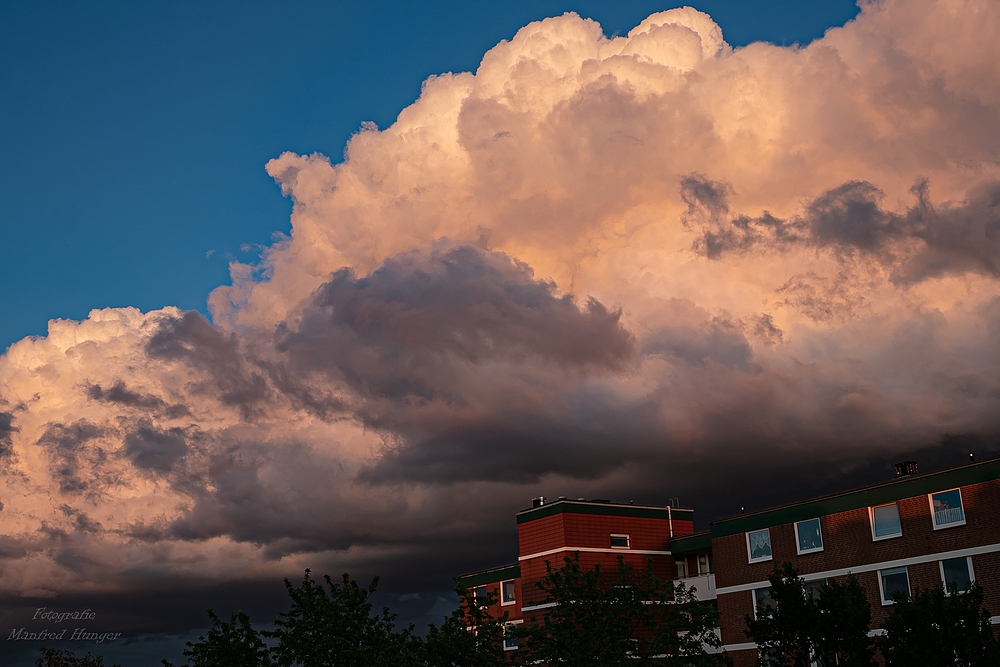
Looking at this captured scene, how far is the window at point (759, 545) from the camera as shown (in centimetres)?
6039

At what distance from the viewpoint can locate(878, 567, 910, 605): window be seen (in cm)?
5197

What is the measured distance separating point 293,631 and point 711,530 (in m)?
29.2

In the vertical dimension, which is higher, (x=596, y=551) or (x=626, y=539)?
(x=626, y=539)

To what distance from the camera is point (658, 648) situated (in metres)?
37.6

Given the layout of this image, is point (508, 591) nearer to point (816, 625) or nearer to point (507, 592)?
point (507, 592)

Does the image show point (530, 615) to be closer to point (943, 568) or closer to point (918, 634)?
point (943, 568)

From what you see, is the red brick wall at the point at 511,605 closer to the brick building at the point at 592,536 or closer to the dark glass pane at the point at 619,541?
the brick building at the point at 592,536

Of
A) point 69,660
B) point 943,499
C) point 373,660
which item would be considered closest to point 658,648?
point 373,660

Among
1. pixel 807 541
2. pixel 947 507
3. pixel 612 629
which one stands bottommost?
pixel 612 629

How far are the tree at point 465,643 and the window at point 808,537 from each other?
23.2 metres

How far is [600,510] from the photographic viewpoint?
72.3 metres

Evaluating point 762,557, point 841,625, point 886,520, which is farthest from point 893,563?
point 841,625

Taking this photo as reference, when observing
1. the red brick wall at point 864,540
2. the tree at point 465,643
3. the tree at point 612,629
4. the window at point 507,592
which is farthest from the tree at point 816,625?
the window at point 507,592

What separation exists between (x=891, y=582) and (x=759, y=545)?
31.4 ft
